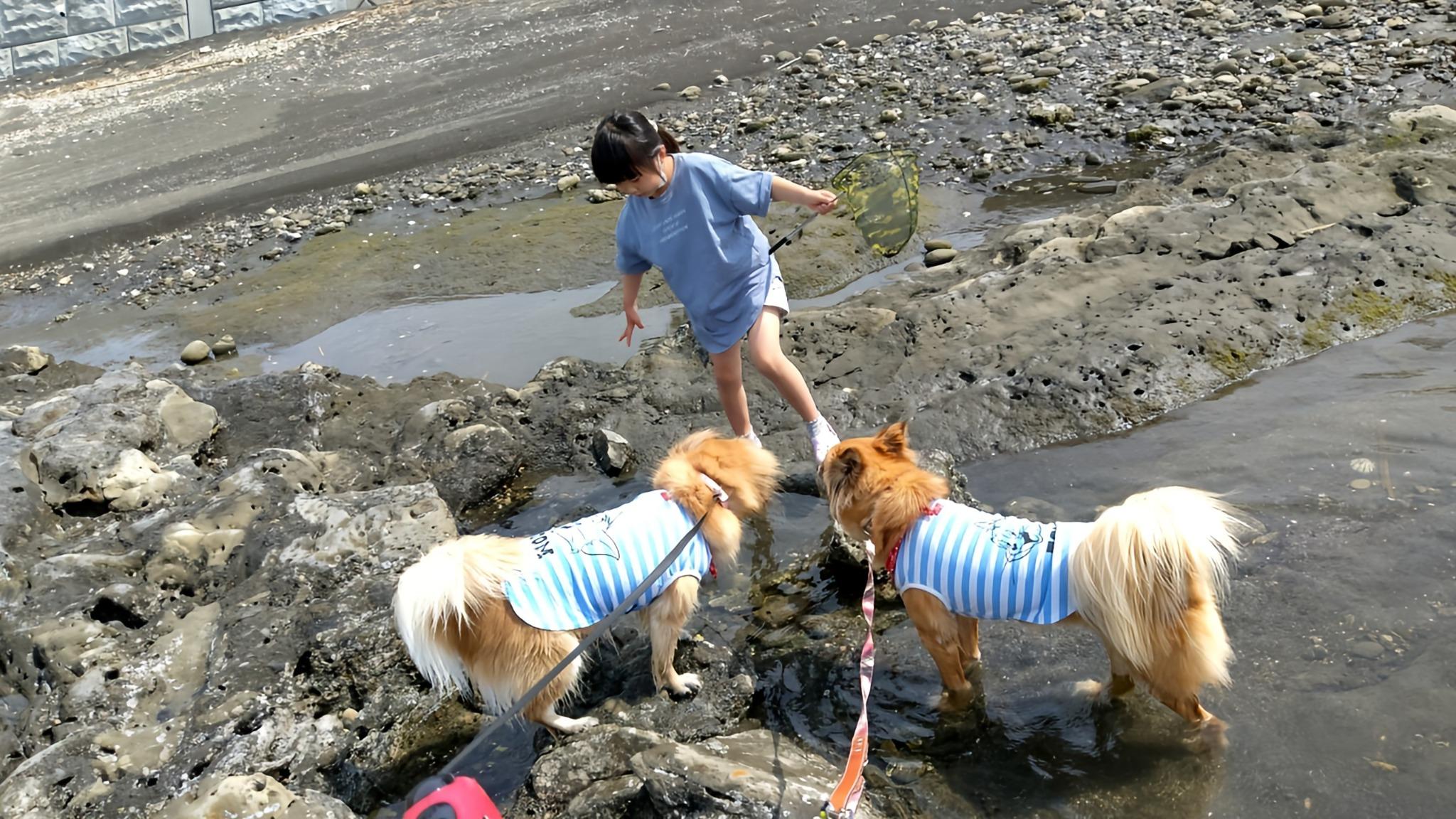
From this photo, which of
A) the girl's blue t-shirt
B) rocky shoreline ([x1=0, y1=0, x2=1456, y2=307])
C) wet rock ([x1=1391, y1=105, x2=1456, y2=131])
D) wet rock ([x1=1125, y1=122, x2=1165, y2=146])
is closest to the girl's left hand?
the girl's blue t-shirt

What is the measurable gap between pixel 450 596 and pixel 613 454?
2461 mm

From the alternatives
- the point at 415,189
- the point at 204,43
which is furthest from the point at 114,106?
the point at 415,189

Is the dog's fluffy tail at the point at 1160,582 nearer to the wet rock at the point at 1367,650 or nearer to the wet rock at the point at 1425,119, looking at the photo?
the wet rock at the point at 1367,650

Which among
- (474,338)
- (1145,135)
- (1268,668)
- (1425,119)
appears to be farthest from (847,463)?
(1145,135)

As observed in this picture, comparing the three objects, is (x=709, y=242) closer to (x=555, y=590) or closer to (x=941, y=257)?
(x=555, y=590)

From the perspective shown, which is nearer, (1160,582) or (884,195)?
(1160,582)

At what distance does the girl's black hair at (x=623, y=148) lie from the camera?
4.50 metres

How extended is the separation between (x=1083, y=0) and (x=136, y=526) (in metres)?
14.0

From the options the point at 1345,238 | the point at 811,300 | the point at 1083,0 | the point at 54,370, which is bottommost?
the point at 54,370

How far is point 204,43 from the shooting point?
1836cm

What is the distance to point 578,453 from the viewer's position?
6215 millimetres

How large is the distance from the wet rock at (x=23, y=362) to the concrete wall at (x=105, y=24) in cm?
1219

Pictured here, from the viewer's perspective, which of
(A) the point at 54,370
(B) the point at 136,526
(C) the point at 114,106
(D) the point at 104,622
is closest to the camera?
(D) the point at 104,622

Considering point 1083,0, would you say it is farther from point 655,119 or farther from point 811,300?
point 811,300
